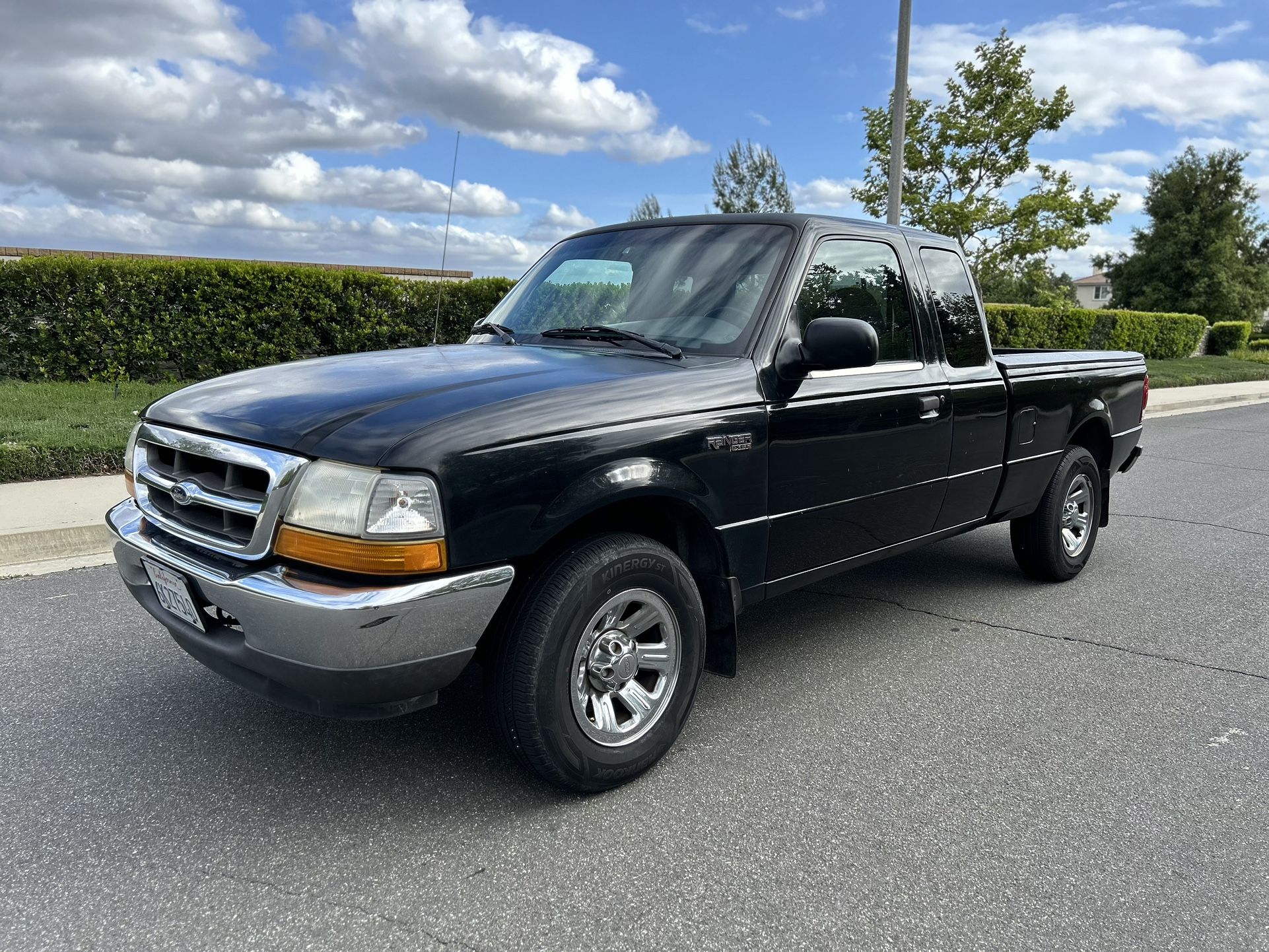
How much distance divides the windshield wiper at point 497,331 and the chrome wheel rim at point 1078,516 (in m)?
3.37

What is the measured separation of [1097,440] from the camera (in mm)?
5797

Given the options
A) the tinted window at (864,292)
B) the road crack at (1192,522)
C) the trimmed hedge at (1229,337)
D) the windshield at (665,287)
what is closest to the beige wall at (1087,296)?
the trimmed hedge at (1229,337)

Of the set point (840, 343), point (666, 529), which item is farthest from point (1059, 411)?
point (666, 529)

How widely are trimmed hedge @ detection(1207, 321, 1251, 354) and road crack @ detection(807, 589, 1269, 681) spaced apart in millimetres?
36010

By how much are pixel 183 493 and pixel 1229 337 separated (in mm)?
40228

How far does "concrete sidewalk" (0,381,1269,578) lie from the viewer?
18.4 ft

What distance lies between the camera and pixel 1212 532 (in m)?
6.93

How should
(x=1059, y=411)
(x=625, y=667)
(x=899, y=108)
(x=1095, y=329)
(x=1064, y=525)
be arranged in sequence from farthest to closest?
(x=1095, y=329), (x=899, y=108), (x=1064, y=525), (x=1059, y=411), (x=625, y=667)

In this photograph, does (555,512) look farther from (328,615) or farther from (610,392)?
(328,615)

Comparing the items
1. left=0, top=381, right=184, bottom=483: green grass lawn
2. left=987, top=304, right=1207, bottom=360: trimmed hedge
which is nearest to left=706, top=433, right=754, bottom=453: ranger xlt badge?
left=0, top=381, right=184, bottom=483: green grass lawn

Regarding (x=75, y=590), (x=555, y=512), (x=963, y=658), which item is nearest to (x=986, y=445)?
(x=963, y=658)

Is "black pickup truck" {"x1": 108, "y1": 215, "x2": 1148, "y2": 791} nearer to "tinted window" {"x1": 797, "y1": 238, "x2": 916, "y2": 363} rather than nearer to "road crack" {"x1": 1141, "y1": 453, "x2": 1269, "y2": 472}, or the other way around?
"tinted window" {"x1": 797, "y1": 238, "x2": 916, "y2": 363}

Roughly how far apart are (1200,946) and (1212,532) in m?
5.43

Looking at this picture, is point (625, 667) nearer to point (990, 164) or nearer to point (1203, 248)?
point (990, 164)
